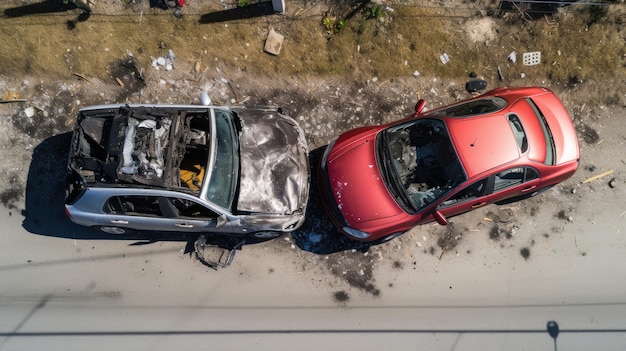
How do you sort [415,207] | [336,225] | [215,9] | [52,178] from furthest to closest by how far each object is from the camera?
[215,9] < [52,178] < [336,225] < [415,207]

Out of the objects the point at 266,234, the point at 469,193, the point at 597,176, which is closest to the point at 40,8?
the point at 266,234

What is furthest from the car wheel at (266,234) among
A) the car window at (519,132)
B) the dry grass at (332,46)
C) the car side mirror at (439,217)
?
the car window at (519,132)

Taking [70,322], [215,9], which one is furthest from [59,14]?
[70,322]

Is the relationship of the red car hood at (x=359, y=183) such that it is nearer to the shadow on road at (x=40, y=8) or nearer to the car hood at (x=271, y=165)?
the car hood at (x=271, y=165)

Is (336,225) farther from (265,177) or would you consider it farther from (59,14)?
(59,14)

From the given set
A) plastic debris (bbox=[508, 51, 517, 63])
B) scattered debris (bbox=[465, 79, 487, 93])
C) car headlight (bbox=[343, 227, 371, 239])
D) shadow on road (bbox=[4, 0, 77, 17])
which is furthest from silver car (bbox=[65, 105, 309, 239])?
plastic debris (bbox=[508, 51, 517, 63])

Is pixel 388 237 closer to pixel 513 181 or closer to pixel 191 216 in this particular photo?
pixel 513 181
